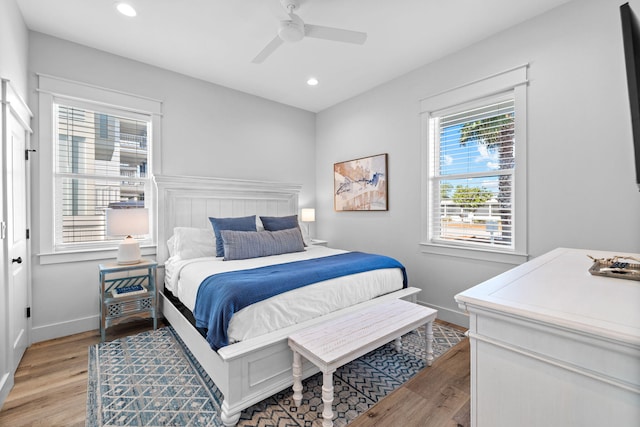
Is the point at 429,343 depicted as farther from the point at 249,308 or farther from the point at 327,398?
the point at 249,308

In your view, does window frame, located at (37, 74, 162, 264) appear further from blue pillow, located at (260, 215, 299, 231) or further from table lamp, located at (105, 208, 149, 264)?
blue pillow, located at (260, 215, 299, 231)

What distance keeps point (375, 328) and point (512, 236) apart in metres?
1.71

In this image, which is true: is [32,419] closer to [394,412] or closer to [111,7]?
[394,412]

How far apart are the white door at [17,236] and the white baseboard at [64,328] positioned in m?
0.11

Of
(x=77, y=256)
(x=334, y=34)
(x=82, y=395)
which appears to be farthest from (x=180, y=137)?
(x=82, y=395)

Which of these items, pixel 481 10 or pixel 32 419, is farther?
pixel 481 10

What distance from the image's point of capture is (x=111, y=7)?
2.39m

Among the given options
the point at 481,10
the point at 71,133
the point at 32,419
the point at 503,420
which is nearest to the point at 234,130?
the point at 71,133

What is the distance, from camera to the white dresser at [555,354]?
67 centimetres

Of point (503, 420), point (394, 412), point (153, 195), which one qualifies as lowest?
point (394, 412)

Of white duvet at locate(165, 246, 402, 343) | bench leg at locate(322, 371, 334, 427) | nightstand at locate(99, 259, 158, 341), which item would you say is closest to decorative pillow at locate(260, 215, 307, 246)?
white duvet at locate(165, 246, 402, 343)

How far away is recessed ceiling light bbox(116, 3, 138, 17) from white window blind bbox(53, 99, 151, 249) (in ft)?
3.57

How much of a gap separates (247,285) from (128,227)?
62.5 inches

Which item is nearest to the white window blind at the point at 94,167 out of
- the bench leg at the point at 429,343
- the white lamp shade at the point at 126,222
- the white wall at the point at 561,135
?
the white lamp shade at the point at 126,222
